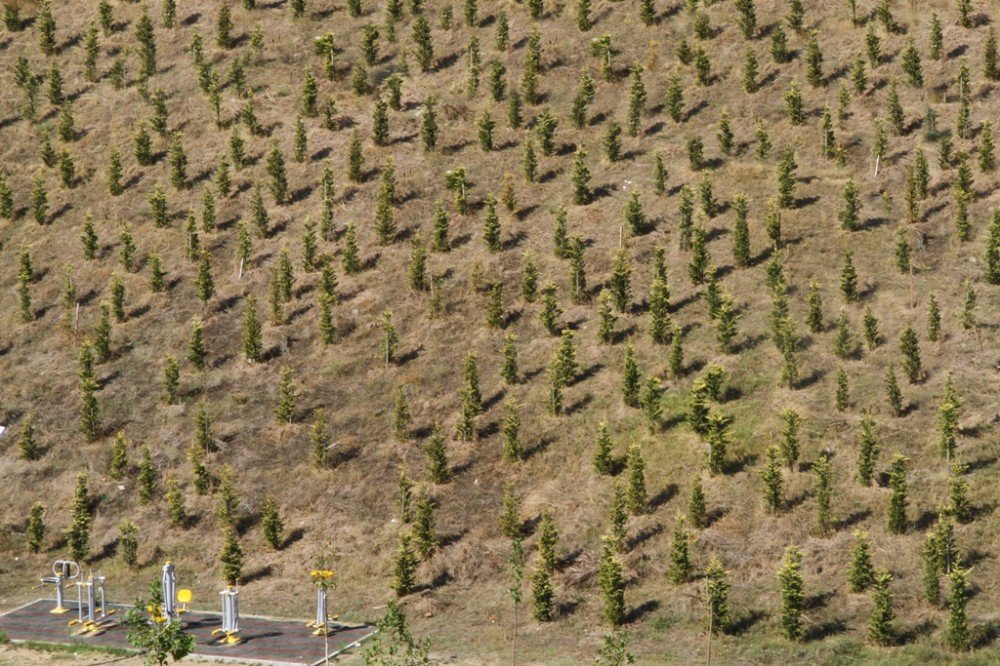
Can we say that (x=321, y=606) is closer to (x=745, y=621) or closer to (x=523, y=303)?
(x=745, y=621)

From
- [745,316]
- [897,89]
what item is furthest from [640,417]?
[897,89]

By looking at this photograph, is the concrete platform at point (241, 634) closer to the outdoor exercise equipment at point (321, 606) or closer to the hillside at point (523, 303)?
the outdoor exercise equipment at point (321, 606)

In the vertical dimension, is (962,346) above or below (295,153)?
below

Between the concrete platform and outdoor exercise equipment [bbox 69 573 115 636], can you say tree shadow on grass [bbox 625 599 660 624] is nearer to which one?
the concrete platform

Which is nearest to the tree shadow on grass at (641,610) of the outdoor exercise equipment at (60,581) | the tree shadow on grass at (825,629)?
the tree shadow on grass at (825,629)

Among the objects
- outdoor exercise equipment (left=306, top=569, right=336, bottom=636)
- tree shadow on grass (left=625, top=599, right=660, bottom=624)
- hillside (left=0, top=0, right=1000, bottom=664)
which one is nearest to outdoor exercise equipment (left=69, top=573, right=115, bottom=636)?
hillside (left=0, top=0, right=1000, bottom=664)

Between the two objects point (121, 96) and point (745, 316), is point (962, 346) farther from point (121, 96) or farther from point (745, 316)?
point (121, 96)
